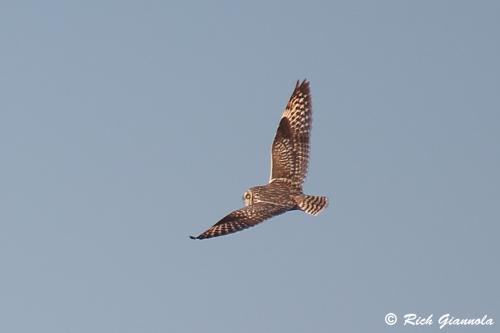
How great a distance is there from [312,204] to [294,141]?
545 centimetres

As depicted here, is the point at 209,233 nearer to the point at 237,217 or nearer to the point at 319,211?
the point at 237,217

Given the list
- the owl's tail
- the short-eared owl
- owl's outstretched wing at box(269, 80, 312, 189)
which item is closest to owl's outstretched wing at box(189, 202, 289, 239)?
the short-eared owl

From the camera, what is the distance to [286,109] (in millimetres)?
50531

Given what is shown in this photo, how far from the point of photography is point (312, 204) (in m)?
44.0

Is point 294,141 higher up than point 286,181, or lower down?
higher up

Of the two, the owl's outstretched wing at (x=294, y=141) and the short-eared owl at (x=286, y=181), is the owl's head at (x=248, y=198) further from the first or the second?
the owl's outstretched wing at (x=294, y=141)

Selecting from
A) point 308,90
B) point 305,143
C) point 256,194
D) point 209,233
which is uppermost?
point 308,90

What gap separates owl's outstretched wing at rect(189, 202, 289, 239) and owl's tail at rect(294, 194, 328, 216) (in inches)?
52.2

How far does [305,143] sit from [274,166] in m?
1.80

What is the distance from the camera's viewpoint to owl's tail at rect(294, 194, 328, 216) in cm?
4372

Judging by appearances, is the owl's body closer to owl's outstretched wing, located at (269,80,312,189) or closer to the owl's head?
the owl's head

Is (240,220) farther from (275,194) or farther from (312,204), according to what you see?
(275,194)

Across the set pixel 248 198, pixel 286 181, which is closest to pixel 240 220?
pixel 248 198

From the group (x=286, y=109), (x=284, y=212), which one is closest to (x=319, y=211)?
(x=284, y=212)
